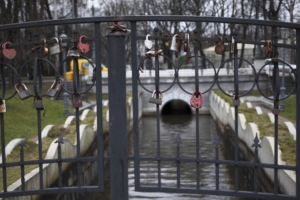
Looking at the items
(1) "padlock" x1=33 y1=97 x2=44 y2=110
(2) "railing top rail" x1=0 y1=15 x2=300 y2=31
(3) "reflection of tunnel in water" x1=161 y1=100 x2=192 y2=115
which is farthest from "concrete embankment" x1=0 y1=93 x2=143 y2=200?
(3) "reflection of tunnel in water" x1=161 y1=100 x2=192 y2=115

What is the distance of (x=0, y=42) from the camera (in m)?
3.84

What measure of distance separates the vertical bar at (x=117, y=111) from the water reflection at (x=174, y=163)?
2.86ft

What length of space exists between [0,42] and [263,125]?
7876 millimetres

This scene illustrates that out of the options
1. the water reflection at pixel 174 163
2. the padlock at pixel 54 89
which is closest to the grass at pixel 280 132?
the water reflection at pixel 174 163

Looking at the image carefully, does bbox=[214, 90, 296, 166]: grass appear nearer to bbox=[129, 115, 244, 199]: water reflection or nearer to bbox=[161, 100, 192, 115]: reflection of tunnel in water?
bbox=[129, 115, 244, 199]: water reflection

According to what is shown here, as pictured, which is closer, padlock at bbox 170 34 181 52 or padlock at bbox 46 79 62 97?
padlock at bbox 170 34 181 52

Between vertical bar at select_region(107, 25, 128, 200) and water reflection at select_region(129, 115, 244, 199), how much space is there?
87 centimetres

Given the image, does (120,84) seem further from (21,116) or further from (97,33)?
(21,116)

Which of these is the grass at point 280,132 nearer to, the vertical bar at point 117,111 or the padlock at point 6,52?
the vertical bar at point 117,111

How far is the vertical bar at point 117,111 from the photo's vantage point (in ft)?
12.0

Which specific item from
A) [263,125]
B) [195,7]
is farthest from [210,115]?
[263,125]

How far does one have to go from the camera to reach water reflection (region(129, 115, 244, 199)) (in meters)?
10.3

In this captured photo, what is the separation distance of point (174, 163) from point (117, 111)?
9.11m

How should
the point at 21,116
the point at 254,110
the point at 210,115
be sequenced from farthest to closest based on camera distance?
the point at 210,115 → the point at 21,116 → the point at 254,110
